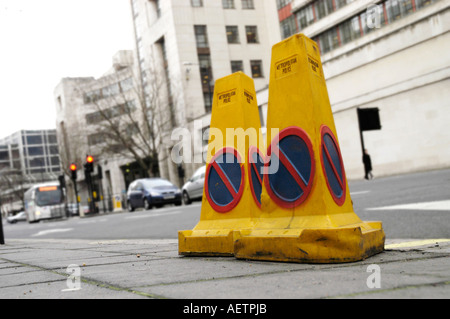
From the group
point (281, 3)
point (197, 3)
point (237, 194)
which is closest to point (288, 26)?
point (281, 3)

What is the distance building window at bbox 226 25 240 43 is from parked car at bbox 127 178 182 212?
91.1ft

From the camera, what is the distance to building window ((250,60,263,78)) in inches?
2137

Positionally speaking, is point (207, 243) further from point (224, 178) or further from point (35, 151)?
point (35, 151)

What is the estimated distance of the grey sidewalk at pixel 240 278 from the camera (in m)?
2.51

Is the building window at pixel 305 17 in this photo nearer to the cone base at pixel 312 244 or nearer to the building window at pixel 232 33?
the building window at pixel 232 33

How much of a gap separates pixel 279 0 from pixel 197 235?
44755 millimetres

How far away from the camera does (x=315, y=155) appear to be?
384 cm

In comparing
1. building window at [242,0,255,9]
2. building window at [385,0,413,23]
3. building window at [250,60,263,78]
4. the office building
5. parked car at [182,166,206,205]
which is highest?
building window at [242,0,255,9]

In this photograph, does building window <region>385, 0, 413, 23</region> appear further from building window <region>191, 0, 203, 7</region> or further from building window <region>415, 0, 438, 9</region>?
building window <region>191, 0, 203, 7</region>

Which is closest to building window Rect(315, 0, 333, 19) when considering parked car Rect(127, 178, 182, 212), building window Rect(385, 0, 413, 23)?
building window Rect(385, 0, 413, 23)

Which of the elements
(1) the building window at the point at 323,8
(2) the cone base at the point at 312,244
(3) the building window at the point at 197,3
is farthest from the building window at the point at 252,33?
(2) the cone base at the point at 312,244

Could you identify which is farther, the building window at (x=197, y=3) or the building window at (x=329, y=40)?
the building window at (x=197, y=3)

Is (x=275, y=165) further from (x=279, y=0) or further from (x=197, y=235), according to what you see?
(x=279, y=0)

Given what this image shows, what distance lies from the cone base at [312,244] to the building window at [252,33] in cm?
5197
